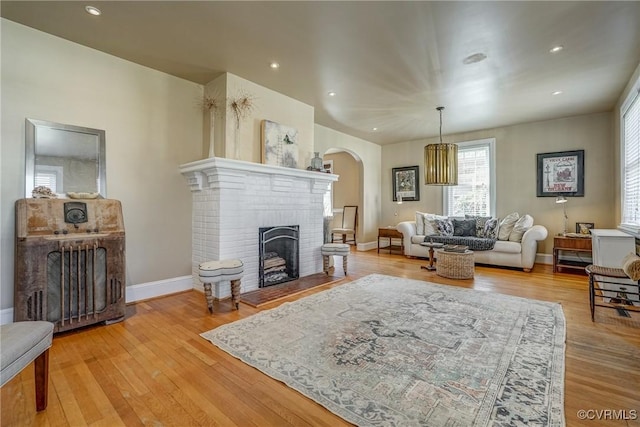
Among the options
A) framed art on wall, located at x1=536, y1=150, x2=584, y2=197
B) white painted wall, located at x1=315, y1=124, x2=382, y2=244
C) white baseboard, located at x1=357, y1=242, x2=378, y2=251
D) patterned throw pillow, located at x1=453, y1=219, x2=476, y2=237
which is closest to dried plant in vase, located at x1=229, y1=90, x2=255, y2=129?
white painted wall, located at x1=315, y1=124, x2=382, y2=244

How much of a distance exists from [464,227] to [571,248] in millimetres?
1648

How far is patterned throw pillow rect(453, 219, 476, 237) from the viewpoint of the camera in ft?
18.6

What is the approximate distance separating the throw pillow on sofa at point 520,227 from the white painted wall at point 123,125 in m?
5.43

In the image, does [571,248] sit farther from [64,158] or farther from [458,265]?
[64,158]

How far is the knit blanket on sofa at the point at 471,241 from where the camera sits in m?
5.12

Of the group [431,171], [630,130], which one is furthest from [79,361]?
[630,130]

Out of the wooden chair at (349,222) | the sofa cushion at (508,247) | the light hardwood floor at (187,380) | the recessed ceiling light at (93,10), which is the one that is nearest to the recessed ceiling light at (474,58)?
the light hardwood floor at (187,380)

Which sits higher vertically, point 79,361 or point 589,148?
point 589,148

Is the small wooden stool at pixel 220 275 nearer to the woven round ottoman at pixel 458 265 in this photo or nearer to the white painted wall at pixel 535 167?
the woven round ottoman at pixel 458 265

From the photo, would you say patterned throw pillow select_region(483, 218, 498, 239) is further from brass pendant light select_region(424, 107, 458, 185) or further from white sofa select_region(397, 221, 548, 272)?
brass pendant light select_region(424, 107, 458, 185)

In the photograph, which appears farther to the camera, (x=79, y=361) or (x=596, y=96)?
(x=596, y=96)

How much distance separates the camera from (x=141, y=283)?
335 centimetres

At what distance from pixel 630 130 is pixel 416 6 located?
3794 mm

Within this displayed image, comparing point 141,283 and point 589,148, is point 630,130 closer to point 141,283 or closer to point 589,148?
point 589,148
